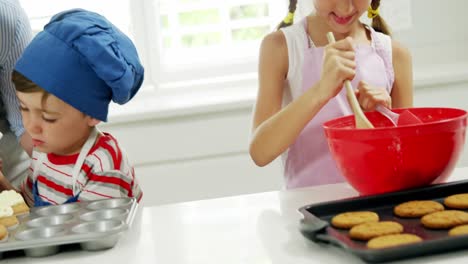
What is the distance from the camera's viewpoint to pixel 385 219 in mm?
895

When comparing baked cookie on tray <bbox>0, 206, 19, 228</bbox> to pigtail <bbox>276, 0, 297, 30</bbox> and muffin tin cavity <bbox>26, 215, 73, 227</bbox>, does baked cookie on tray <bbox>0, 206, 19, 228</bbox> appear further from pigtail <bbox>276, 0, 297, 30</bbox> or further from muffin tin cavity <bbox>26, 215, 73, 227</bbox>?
pigtail <bbox>276, 0, 297, 30</bbox>

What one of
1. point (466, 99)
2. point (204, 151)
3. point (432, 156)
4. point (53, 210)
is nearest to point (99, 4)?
point (204, 151)

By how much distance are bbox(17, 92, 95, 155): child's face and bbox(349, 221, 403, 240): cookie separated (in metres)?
0.67

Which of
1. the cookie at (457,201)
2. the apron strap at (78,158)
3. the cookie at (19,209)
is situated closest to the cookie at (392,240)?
the cookie at (457,201)

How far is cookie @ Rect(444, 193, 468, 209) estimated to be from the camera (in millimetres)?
882

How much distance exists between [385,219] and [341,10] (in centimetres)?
53

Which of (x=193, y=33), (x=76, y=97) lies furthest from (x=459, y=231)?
(x=193, y=33)

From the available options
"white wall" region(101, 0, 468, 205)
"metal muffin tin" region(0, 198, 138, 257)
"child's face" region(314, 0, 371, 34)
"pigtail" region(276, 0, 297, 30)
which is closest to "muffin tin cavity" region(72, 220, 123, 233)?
"metal muffin tin" region(0, 198, 138, 257)

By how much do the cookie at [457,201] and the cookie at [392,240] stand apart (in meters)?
0.13

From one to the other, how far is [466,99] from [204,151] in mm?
953

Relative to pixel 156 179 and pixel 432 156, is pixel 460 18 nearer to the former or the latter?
pixel 156 179

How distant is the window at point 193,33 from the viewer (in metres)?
2.79

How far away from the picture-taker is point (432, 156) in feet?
3.21

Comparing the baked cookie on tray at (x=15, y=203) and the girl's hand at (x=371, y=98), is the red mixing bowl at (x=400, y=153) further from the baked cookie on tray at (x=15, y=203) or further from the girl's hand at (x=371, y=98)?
the baked cookie on tray at (x=15, y=203)
